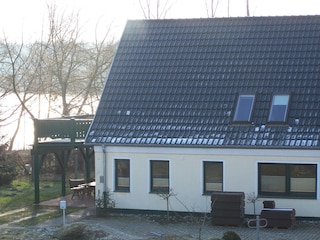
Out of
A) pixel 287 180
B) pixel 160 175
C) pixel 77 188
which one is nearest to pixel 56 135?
pixel 77 188

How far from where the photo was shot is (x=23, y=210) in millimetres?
24438

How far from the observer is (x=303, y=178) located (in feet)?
70.4

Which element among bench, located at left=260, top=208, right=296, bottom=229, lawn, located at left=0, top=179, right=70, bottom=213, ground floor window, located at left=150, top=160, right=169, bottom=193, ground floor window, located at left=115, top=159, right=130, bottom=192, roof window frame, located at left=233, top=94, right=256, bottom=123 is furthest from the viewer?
lawn, located at left=0, top=179, right=70, bottom=213

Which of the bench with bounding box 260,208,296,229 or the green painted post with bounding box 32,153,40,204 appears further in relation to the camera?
the green painted post with bounding box 32,153,40,204

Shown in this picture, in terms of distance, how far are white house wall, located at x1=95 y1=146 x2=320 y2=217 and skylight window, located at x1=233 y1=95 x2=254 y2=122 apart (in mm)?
1161

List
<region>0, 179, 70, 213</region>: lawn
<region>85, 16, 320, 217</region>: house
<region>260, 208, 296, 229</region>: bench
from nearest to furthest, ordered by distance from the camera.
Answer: <region>260, 208, 296, 229</region>: bench < <region>85, 16, 320, 217</region>: house < <region>0, 179, 70, 213</region>: lawn

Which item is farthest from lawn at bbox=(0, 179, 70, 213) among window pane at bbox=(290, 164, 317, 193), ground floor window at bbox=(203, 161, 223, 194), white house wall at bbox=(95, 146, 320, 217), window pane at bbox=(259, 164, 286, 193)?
window pane at bbox=(290, 164, 317, 193)

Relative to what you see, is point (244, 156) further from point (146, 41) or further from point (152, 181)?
point (146, 41)

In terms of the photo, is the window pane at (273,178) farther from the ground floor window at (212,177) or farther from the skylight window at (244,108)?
the skylight window at (244,108)

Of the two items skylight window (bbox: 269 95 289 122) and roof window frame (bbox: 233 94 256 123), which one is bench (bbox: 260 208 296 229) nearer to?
skylight window (bbox: 269 95 289 122)

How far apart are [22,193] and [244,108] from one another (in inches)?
436

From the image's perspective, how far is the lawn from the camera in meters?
25.7

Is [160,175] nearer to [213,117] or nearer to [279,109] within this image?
[213,117]

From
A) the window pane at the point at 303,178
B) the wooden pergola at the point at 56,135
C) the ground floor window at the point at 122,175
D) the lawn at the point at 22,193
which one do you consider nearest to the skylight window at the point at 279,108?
the window pane at the point at 303,178
